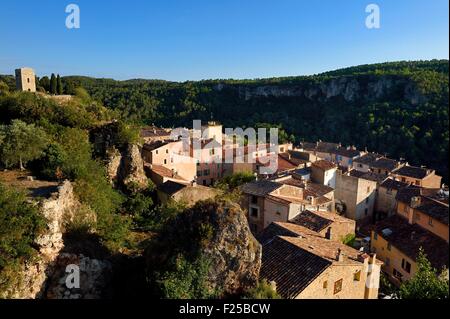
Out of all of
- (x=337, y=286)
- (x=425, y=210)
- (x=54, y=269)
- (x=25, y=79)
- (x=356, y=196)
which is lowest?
(x=356, y=196)

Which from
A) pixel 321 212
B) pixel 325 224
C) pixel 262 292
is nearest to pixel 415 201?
pixel 321 212

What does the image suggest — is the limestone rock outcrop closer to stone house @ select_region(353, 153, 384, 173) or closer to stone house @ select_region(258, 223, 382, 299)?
stone house @ select_region(258, 223, 382, 299)

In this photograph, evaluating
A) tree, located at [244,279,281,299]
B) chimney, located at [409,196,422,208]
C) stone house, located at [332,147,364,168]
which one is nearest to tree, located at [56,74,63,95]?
tree, located at [244,279,281,299]

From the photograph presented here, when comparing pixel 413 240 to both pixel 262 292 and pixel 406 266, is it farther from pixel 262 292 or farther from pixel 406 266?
pixel 262 292

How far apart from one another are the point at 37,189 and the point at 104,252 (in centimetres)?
469

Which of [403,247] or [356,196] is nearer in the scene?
[403,247]

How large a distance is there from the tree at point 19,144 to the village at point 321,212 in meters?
8.83

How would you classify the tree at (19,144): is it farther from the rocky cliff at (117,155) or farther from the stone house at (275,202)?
the stone house at (275,202)

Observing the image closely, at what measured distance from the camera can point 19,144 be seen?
61.1ft

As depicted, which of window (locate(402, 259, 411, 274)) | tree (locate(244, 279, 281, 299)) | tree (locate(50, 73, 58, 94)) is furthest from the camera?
tree (locate(50, 73, 58, 94))

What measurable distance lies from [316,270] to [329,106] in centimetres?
7959

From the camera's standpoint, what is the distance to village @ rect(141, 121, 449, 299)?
13867mm

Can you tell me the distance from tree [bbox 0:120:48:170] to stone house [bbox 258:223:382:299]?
13.2m
